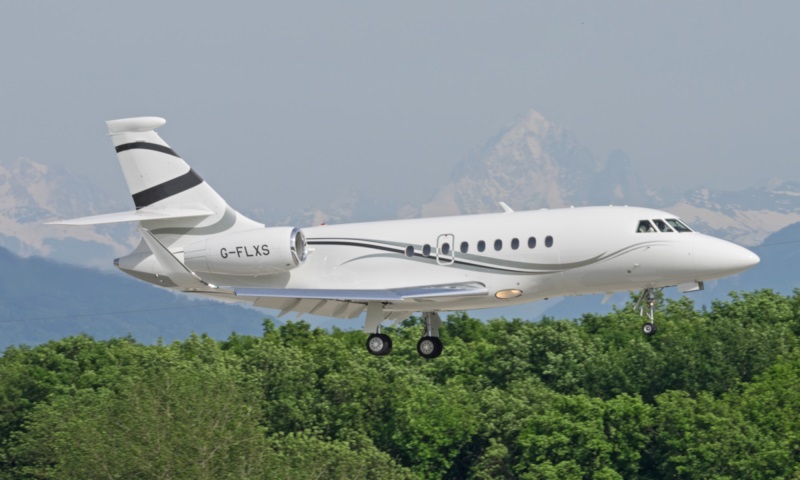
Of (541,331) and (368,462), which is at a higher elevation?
(541,331)

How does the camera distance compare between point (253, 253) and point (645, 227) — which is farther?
point (253, 253)

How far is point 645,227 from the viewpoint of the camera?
41.0 meters

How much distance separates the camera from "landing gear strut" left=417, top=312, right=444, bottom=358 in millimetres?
43938

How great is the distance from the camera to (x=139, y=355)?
9512 centimetres

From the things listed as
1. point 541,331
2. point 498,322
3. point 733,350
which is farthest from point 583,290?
point 498,322

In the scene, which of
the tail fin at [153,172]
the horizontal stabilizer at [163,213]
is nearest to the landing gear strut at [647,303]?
the tail fin at [153,172]

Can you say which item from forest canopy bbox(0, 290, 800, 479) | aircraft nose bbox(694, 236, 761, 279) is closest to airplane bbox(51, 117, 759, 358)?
aircraft nose bbox(694, 236, 761, 279)

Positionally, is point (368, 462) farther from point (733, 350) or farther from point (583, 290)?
point (583, 290)

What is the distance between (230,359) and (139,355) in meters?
6.19

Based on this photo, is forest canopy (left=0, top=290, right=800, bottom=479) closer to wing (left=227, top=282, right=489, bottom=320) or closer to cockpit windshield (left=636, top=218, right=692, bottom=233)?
wing (left=227, top=282, right=489, bottom=320)

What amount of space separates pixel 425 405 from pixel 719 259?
46.9m

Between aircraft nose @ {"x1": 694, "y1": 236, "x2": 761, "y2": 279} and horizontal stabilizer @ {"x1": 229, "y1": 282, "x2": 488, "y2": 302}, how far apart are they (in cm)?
563

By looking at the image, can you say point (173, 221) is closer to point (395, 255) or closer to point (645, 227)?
point (395, 255)

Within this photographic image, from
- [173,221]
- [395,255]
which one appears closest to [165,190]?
[173,221]
